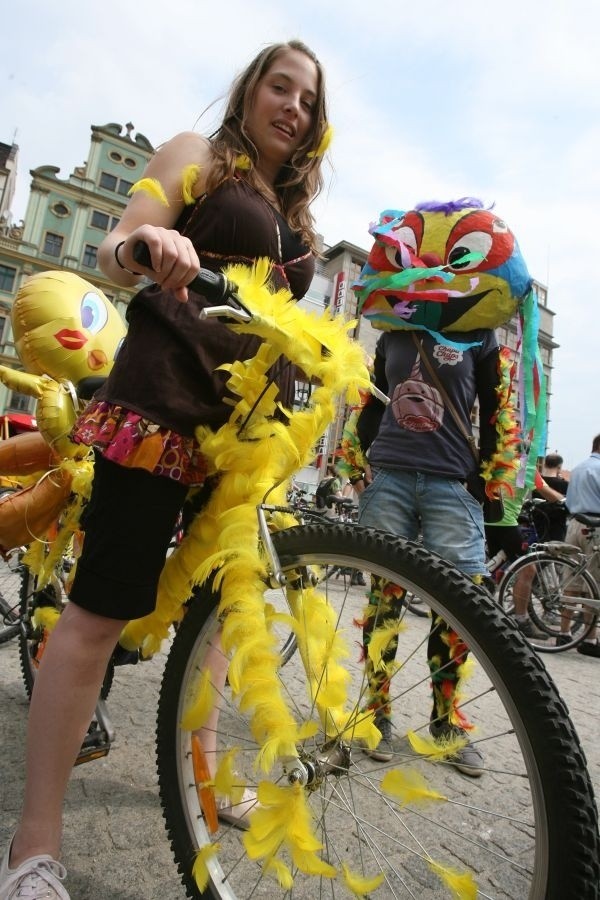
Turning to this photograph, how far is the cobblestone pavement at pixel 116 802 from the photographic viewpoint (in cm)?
129

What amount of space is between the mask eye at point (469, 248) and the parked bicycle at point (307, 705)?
132 cm

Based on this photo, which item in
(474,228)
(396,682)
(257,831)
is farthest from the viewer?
(396,682)

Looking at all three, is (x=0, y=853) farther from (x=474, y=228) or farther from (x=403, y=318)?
(x=474, y=228)

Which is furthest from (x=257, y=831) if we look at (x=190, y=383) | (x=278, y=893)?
(x=190, y=383)

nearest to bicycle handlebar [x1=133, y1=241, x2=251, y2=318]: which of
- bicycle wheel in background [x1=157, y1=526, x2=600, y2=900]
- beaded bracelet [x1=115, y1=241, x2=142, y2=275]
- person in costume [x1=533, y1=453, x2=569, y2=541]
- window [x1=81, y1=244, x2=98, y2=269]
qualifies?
beaded bracelet [x1=115, y1=241, x2=142, y2=275]

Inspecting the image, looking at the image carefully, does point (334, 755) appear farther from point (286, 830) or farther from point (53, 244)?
point (53, 244)

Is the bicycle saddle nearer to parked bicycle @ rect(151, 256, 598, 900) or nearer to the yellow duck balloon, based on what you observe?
parked bicycle @ rect(151, 256, 598, 900)

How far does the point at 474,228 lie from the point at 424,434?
0.91 metres

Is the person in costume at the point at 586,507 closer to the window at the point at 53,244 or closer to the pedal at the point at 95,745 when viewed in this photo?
the pedal at the point at 95,745

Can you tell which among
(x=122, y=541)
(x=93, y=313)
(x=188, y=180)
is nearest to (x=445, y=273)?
(x=188, y=180)

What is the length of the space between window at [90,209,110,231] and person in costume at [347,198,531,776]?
33.9 meters

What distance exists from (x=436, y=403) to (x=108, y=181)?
117 feet

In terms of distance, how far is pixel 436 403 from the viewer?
2.29 m

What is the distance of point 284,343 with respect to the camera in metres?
1.21
